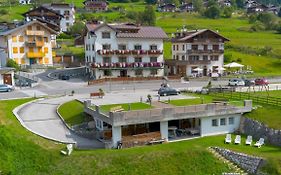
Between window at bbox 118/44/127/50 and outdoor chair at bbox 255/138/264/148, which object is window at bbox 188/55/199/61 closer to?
window at bbox 118/44/127/50

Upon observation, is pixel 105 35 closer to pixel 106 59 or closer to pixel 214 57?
pixel 106 59

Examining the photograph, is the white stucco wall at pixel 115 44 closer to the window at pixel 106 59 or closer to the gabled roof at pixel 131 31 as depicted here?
the window at pixel 106 59

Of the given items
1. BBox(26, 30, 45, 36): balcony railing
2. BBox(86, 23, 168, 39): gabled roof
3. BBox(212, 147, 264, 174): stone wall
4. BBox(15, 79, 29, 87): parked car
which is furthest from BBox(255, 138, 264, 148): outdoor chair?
BBox(26, 30, 45, 36): balcony railing

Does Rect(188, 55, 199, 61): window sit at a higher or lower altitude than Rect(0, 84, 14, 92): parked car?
higher

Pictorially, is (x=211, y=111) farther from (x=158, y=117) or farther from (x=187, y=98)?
(x=187, y=98)

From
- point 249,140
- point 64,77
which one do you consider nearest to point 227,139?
point 249,140
